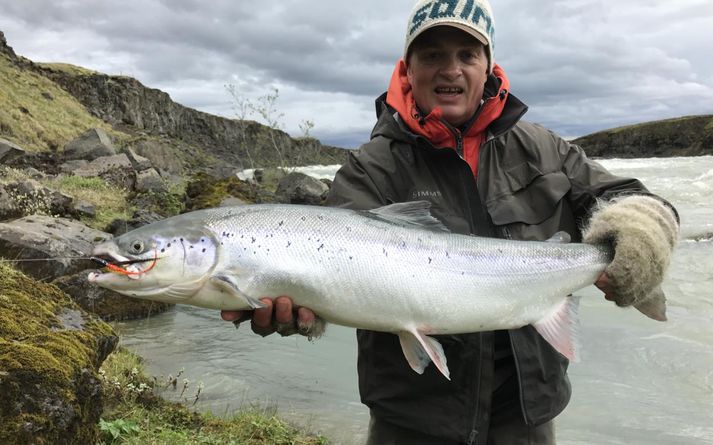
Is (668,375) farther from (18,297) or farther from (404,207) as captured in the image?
(18,297)

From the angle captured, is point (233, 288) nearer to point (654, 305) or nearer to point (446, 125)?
point (446, 125)

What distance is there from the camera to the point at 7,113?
2634 cm

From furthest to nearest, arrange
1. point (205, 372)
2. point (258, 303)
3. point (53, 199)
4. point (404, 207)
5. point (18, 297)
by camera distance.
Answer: point (53, 199) < point (205, 372) < point (18, 297) < point (404, 207) < point (258, 303)

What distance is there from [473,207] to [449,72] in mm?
751

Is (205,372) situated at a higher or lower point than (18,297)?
lower

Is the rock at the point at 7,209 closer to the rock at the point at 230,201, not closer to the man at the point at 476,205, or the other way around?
the rock at the point at 230,201

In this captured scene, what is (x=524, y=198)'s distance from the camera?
3037 mm

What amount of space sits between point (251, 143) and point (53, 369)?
255 ft

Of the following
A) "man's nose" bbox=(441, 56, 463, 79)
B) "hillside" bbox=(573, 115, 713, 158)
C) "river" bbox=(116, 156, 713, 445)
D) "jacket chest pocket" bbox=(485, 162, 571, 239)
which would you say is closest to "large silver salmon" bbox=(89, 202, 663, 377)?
"jacket chest pocket" bbox=(485, 162, 571, 239)

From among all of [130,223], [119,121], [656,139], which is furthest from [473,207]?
[656,139]

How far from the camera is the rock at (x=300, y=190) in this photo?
16734 mm

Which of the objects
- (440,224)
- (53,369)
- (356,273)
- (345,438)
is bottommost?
(345,438)

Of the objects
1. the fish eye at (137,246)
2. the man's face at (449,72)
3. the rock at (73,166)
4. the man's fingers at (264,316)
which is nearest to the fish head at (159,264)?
the fish eye at (137,246)

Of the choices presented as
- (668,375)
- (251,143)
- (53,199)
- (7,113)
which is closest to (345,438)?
(668,375)
